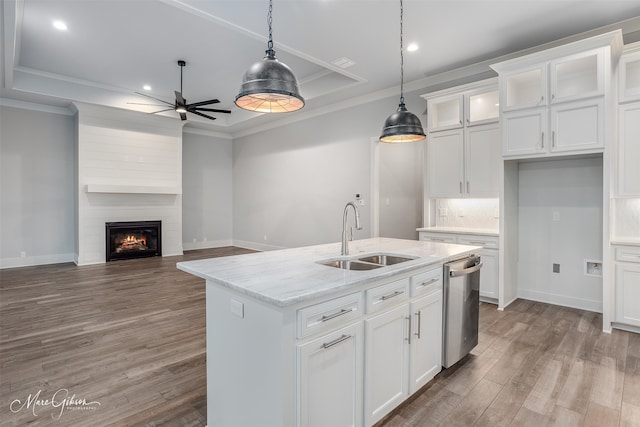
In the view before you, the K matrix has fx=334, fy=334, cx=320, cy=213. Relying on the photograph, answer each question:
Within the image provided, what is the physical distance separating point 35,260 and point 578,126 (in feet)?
29.4

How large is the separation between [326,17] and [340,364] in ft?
11.0

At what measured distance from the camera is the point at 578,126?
11.3 feet

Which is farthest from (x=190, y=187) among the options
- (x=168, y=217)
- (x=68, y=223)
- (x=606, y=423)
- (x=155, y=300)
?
(x=606, y=423)

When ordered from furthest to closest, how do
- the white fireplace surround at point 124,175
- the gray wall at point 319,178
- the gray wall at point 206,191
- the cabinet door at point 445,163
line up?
the gray wall at point 206,191
the white fireplace surround at point 124,175
the gray wall at point 319,178
the cabinet door at point 445,163

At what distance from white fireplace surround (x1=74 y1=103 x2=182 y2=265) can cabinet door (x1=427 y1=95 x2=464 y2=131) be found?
226 inches

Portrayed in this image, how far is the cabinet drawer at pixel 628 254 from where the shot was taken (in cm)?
326

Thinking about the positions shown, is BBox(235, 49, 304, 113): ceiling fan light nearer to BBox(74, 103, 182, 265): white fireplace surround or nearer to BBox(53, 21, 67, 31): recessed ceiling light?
BBox(53, 21, 67, 31): recessed ceiling light

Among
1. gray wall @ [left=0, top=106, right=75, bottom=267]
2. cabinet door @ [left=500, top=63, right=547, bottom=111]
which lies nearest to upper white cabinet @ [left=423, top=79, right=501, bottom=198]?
cabinet door @ [left=500, top=63, right=547, bottom=111]

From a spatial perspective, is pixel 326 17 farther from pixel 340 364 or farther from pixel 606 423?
pixel 606 423

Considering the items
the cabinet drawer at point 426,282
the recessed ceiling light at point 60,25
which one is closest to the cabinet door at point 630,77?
the cabinet drawer at point 426,282

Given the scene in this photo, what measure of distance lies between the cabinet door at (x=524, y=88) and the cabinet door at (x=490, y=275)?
68.5 inches

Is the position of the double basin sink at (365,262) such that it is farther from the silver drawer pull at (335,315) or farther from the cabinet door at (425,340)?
the silver drawer pull at (335,315)

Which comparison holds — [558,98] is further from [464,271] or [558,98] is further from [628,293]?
[464,271]

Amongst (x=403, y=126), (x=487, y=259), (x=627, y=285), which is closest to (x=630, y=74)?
(x=627, y=285)
